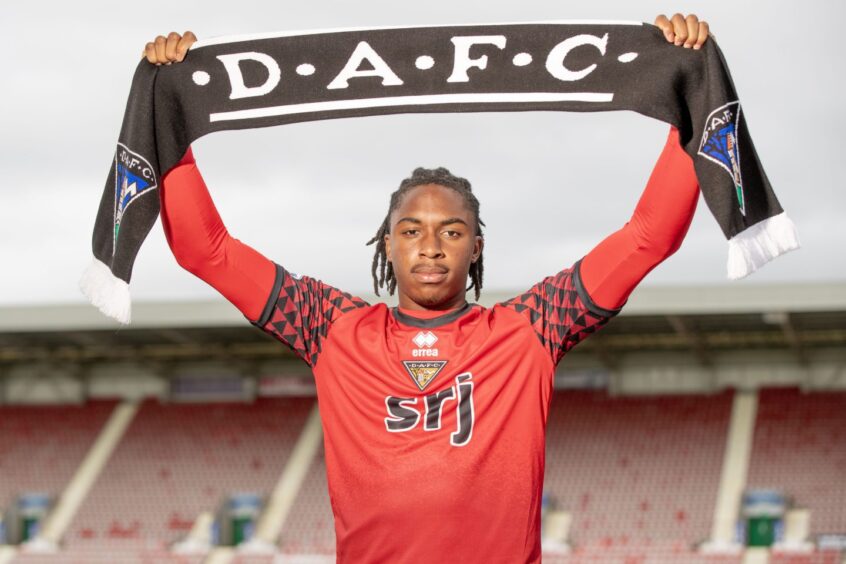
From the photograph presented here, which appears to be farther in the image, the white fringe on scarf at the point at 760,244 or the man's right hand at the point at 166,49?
the man's right hand at the point at 166,49

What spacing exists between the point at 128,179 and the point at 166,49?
1.43 ft

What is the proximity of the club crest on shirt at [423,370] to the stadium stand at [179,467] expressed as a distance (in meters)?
17.5

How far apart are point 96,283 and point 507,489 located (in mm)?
1459

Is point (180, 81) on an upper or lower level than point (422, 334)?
upper

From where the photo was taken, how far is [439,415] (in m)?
3.39

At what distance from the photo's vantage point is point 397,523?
3.31 metres

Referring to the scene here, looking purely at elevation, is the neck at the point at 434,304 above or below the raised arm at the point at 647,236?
below

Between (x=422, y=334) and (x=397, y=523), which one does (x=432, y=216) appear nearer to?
(x=422, y=334)

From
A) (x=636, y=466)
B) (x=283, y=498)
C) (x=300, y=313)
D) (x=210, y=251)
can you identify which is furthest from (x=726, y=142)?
(x=283, y=498)

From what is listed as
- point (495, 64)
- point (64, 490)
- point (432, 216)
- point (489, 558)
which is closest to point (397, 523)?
point (489, 558)

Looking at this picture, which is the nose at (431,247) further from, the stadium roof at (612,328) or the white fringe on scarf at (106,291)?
the stadium roof at (612,328)

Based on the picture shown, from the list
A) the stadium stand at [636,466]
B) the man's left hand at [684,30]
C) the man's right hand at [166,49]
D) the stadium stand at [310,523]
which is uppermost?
the man's left hand at [684,30]

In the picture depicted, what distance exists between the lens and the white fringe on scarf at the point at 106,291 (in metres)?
3.74

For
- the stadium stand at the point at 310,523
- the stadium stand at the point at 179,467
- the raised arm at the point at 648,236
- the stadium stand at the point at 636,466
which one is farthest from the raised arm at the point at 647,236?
the stadium stand at the point at 179,467
